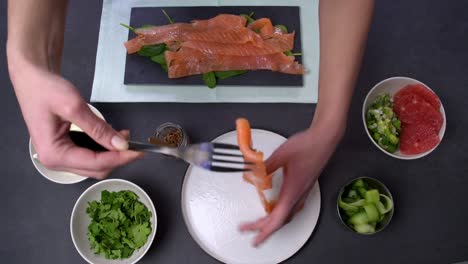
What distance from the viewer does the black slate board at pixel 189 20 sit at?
117cm

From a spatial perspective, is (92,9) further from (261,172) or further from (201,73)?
(261,172)

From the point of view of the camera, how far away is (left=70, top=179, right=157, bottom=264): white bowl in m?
0.95

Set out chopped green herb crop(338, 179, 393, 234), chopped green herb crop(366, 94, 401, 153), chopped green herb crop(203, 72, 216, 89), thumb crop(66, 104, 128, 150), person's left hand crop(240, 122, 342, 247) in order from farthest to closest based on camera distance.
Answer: chopped green herb crop(203, 72, 216, 89) → chopped green herb crop(366, 94, 401, 153) → chopped green herb crop(338, 179, 393, 234) → person's left hand crop(240, 122, 342, 247) → thumb crop(66, 104, 128, 150)

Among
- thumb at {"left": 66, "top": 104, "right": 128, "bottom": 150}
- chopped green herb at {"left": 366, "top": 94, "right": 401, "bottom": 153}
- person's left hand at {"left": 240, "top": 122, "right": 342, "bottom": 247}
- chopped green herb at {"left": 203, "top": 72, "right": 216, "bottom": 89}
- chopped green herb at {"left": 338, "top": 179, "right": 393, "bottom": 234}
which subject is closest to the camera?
thumb at {"left": 66, "top": 104, "right": 128, "bottom": 150}

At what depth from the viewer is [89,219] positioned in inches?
39.4

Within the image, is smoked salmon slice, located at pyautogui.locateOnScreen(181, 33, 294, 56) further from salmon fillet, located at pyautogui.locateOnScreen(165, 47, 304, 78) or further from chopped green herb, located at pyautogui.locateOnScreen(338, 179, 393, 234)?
chopped green herb, located at pyautogui.locateOnScreen(338, 179, 393, 234)

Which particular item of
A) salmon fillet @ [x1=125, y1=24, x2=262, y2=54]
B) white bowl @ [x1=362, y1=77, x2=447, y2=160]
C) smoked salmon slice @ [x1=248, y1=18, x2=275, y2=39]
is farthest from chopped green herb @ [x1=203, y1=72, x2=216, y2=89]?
white bowl @ [x1=362, y1=77, x2=447, y2=160]

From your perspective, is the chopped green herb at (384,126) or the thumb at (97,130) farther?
the chopped green herb at (384,126)

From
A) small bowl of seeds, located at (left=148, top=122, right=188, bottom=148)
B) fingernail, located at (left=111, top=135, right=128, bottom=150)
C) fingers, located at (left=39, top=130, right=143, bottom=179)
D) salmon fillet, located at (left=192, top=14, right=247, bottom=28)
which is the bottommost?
small bowl of seeds, located at (left=148, top=122, right=188, bottom=148)

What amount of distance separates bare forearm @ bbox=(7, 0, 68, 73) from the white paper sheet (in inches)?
11.4

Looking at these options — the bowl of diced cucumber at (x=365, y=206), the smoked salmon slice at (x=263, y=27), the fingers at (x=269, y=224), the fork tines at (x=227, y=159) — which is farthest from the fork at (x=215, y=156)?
the smoked salmon slice at (x=263, y=27)

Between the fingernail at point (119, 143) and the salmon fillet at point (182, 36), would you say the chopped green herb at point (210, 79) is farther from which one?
the fingernail at point (119, 143)

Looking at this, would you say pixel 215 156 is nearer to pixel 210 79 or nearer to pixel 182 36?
pixel 210 79

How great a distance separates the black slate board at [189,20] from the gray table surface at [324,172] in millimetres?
83
